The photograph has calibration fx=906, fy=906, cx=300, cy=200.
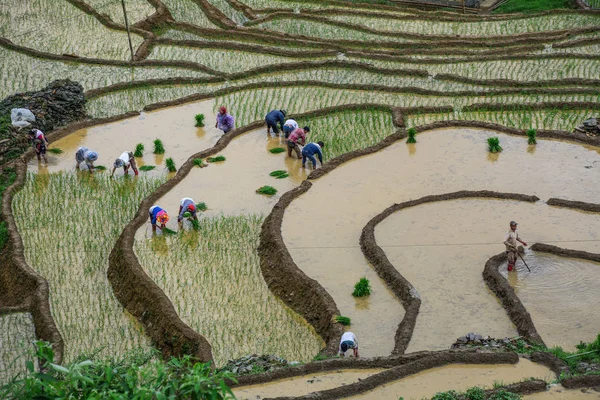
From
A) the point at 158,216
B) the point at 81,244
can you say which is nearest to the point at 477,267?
the point at 158,216

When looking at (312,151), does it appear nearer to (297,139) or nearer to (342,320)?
(297,139)

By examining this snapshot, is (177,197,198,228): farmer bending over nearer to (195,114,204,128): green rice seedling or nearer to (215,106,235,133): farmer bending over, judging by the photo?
(215,106,235,133): farmer bending over

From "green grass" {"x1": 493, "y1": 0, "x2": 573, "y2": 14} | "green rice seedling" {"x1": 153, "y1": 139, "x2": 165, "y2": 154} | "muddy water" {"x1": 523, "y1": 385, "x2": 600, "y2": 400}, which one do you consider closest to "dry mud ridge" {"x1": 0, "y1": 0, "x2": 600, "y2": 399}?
"muddy water" {"x1": 523, "y1": 385, "x2": 600, "y2": 400}

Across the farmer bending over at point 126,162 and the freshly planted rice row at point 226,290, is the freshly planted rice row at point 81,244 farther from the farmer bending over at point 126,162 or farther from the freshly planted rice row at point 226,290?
the freshly planted rice row at point 226,290

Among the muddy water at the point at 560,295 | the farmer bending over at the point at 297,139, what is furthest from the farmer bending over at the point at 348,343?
the farmer bending over at the point at 297,139

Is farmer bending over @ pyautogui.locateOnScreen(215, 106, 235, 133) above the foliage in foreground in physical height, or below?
above
